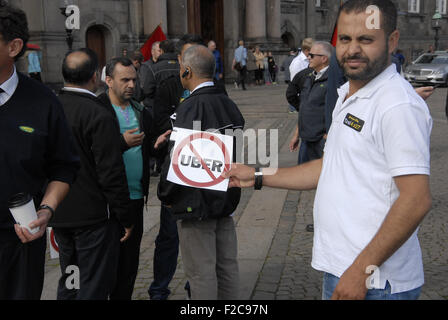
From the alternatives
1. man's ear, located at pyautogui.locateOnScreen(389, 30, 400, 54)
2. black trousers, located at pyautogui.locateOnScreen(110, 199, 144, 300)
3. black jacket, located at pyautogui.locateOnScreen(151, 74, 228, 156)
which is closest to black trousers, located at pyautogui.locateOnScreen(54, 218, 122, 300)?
black trousers, located at pyautogui.locateOnScreen(110, 199, 144, 300)

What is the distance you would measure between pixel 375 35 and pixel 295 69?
32.1 ft

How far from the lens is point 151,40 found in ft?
31.1

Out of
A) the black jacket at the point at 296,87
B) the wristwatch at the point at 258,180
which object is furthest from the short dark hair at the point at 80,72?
the black jacket at the point at 296,87

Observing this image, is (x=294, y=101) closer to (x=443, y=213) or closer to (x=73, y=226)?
(x=443, y=213)

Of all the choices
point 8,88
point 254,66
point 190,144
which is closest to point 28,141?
point 8,88

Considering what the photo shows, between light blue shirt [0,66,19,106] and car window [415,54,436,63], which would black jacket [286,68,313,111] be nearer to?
light blue shirt [0,66,19,106]

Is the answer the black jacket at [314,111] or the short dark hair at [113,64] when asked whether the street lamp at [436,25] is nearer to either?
the black jacket at [314,111]

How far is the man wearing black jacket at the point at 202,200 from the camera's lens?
10.5 feet

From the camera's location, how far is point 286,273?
4.61 meters

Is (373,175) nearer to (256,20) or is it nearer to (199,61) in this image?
(199,61)

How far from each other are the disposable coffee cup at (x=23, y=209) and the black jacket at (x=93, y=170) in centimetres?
102

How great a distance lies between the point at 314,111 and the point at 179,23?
1905 centimetres

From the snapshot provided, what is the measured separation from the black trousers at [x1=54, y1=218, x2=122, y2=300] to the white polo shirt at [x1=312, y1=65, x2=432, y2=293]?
160 cm
